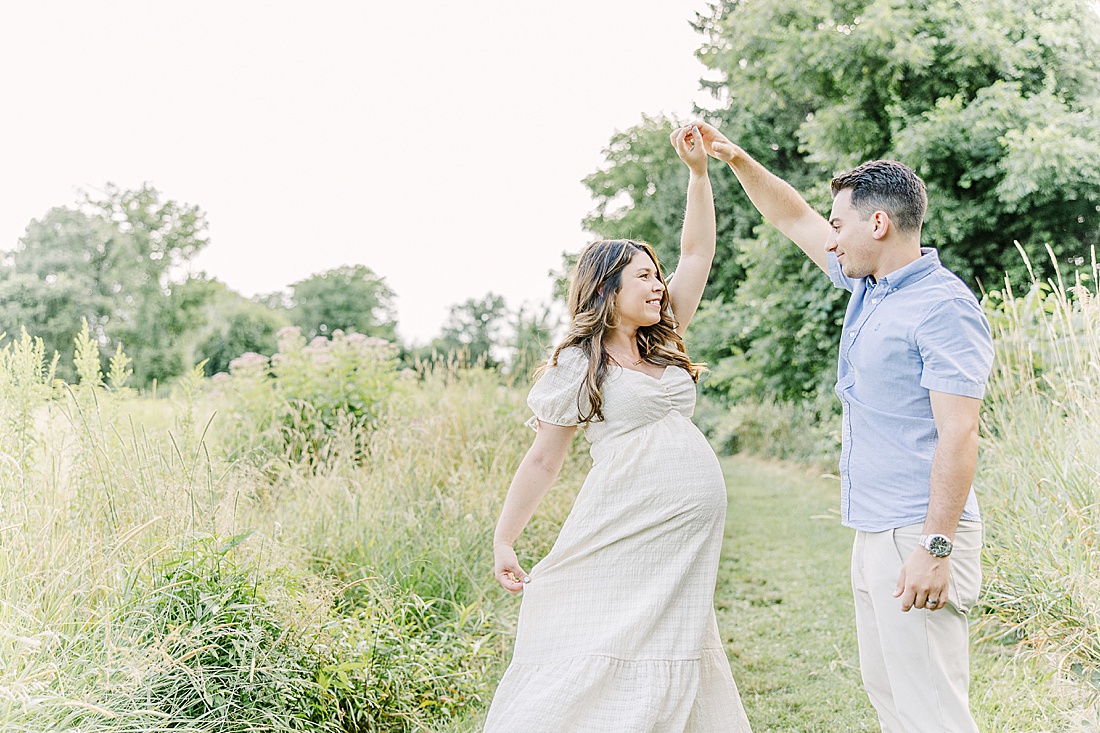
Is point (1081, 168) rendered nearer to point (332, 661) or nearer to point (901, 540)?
point (901, 540)

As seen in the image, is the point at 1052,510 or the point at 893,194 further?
the point at 1052,510

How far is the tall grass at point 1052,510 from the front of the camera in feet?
10.2

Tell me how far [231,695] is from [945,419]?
80.4 inches

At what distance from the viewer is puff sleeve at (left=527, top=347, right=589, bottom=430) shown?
2234 mm

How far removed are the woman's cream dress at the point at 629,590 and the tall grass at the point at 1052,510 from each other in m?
1.67

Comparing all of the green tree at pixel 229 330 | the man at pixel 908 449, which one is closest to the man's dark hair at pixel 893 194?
the man at pixel 908 449

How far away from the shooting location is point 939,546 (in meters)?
1.83

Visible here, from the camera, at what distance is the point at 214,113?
8.61 meters

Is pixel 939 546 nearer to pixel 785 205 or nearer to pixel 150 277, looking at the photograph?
pixel 785 205

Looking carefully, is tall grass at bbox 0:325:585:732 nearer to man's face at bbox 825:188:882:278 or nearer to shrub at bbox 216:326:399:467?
shrub at bbox 216:326:399:467

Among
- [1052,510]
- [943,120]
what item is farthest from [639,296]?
[943,120]

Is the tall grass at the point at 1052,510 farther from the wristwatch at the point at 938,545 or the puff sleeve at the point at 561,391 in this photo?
the puff sleeve at the point at 561,391

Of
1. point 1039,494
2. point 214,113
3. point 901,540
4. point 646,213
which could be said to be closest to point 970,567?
point 901,540

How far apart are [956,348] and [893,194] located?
0.42 meters
